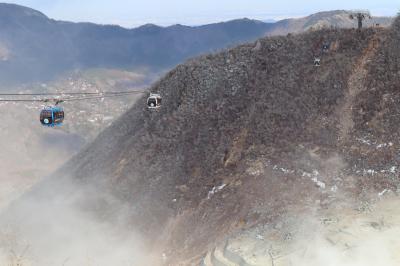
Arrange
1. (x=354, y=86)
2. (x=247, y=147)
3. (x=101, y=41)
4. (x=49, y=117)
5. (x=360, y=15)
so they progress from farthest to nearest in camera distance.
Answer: (x=101, y=41) < (x=360, y=15) < (x=354, y=86) < (x=247, y=147) < (x=49, y=117)

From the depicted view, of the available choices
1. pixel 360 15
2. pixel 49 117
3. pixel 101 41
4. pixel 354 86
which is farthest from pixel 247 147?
A: pixel 101 41

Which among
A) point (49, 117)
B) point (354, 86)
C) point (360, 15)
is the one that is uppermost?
point (360, 15)

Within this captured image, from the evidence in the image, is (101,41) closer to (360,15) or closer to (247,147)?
(360,15)

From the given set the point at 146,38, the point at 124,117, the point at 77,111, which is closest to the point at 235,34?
the point at 146,38

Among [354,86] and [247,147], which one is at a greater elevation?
[354,86]

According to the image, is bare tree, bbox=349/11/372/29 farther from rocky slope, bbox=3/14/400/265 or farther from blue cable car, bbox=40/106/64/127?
blue cable car, bbox=40/106/64/127

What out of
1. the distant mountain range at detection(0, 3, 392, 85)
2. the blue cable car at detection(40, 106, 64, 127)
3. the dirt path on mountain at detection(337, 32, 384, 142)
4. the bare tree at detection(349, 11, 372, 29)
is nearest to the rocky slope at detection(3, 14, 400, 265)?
the dirt path on mountain at detection(337, 32, 384, 142)

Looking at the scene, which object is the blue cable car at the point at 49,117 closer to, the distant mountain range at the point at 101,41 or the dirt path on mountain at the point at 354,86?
the dirt path on mountain at the point at 354,86
